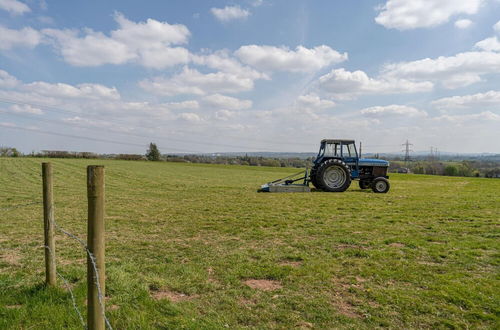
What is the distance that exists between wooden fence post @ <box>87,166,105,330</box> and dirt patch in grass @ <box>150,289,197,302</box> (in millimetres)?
1259

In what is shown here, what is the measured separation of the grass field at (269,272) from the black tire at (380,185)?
605 cm

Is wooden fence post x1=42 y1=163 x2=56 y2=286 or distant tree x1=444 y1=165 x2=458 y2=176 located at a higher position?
wooden fence post x1=42 y1=163 x2=56 y2=286

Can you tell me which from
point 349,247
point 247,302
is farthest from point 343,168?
point 247,302

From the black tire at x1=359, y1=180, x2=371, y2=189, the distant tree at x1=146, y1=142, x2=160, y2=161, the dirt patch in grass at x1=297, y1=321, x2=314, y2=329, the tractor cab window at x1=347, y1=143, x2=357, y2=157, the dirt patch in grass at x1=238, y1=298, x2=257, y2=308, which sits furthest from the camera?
the distant tree at x1=146, y1=142, x2=160, y2=161

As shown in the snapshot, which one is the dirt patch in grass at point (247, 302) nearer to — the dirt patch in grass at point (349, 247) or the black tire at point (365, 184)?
the dirt patch in grass at point (349, 247)

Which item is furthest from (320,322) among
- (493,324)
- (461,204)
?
(461,204)

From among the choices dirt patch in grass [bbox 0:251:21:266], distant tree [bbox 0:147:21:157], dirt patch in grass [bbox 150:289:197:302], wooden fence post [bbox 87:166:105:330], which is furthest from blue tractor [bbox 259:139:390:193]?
distant tree [bbox 0:147:21:157]

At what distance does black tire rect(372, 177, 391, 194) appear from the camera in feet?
46.4

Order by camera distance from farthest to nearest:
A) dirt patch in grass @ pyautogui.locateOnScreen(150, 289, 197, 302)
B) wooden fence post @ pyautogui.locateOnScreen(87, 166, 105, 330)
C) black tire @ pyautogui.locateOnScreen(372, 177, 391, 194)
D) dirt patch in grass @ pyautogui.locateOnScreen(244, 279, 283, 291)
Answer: black tire @ pyautogui.locateOnScreen(372, 177, 391, 194) < dirt patch in grass @ pyautogui.locateOnScreen(244, 279, 283, 291) < dirt patch in grass @ pyautogui.locateOnScreen(150, 289, 197, 302) < wooden fence post @ pyautogui.locateOnScreen(87, 166, 105, 330)

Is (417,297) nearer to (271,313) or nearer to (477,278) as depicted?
(477,278)

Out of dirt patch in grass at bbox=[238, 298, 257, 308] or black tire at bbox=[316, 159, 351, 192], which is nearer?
dirt patch in grass at bbox=[238, 298, 257, 308]

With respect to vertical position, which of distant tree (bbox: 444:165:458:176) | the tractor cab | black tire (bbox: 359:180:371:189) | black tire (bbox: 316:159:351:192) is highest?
the tractor cab

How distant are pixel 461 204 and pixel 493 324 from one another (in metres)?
8.63

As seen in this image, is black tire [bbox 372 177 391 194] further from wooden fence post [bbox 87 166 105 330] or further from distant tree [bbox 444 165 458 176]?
distant tree [bbox 444 165 458 176]
